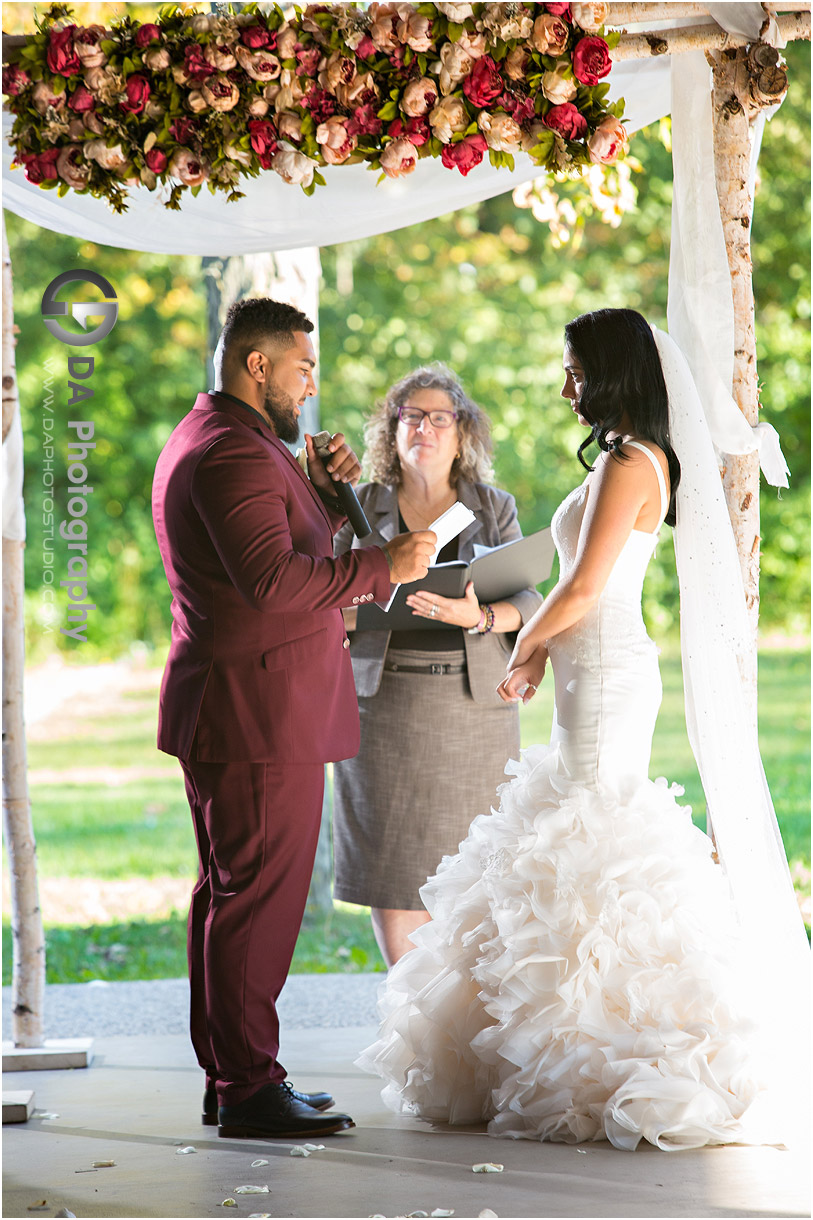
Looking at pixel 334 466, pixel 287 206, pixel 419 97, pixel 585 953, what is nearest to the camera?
pixel 585 953

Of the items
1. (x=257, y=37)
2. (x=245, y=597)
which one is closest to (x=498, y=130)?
(x=257, y=37)

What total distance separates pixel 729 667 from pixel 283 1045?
6.22 ft

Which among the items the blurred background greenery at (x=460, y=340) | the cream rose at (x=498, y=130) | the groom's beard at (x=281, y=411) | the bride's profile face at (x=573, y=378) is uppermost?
the blurred background greenery at (x=460, y=340)

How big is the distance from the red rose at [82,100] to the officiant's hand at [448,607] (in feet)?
4.86

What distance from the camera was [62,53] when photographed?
2998mm

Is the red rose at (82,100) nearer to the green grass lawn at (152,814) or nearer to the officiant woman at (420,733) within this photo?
the officiant woman at (420,733)

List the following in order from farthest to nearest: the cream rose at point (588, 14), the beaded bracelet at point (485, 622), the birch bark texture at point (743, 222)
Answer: the beaded bracelet at point (485, 622), the birch bark texture at point (743, 222), the cream rose at point (588, 14)

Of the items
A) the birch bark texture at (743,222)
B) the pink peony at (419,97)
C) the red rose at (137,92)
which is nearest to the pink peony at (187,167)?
the red rose at (137,92)

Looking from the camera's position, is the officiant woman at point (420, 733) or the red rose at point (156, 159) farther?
the officiant woman at point (420, 733)

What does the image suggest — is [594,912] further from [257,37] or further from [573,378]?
[257,37]

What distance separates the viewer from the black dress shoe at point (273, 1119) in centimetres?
294

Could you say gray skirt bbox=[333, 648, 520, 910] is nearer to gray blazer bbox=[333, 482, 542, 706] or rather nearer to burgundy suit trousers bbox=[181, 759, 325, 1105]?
gray blazer bbox=[333, 482, 542, 706]

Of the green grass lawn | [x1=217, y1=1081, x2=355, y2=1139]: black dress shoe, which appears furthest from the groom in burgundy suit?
the green grass lawn

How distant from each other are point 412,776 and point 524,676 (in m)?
0.64
